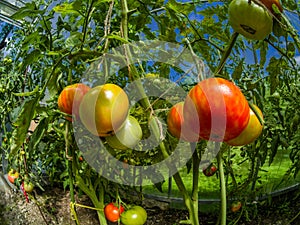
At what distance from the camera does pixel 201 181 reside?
2.40 metres

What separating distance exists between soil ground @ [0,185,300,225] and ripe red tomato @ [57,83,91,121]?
129cm

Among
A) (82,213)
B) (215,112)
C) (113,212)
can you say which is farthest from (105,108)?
(82,213)

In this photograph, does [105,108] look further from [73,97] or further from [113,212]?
[113,212]

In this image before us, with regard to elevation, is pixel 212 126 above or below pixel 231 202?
above

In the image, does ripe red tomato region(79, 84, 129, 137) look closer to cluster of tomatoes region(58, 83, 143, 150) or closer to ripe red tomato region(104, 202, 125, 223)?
cluster of tomatoes region(58, 83, 143, 150)

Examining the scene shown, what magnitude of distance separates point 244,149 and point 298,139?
392 mm

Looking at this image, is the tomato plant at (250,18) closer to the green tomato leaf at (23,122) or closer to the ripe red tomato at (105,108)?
the ripe red tomato at (105,108)

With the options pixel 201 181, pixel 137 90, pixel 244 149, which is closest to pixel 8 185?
pixel 201 181

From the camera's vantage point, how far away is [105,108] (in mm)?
481

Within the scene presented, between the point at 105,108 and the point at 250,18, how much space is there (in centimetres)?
21

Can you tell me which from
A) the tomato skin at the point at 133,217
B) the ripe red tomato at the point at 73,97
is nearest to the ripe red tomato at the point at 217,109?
the ripe red tomato at the point at 73,97

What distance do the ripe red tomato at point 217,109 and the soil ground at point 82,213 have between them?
55.2 inches

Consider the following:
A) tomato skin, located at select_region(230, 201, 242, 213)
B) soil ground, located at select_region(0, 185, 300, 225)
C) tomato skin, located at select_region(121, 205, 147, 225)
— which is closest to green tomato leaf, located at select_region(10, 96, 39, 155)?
tomato skin, located at select_region(121, 205, 147, 225)

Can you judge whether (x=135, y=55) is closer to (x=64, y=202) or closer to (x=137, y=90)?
(x=137, y=90)
